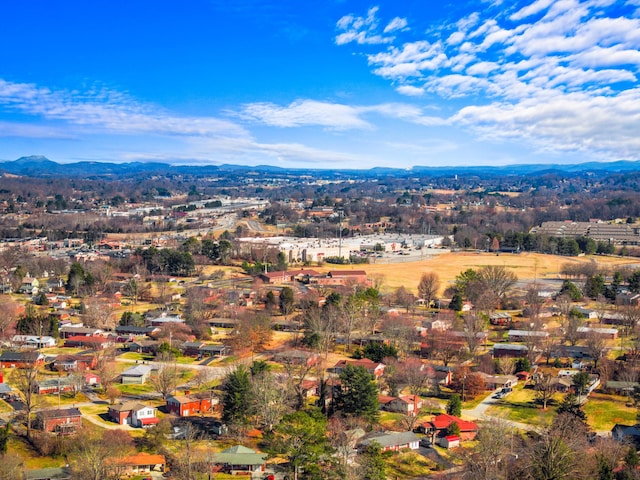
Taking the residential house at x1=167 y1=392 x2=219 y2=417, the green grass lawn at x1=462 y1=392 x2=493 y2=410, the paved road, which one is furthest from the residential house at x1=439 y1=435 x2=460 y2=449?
the residential house at x1=167 y1=392 x2=219 y2=417

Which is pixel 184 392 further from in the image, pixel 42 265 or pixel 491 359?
pixel 42 265

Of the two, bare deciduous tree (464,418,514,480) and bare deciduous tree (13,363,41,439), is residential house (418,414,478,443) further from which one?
bare deciduous tree (13,363,41,439)

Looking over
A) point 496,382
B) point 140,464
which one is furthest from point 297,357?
point 140,464

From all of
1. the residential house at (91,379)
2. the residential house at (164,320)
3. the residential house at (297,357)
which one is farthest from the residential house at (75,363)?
the residential house at (297,357)

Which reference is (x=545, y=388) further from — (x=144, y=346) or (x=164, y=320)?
(x=164, y=320)

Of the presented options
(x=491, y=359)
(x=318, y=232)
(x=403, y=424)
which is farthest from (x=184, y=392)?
(x=318, y=232)

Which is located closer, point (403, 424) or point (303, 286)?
point (403, 424)
